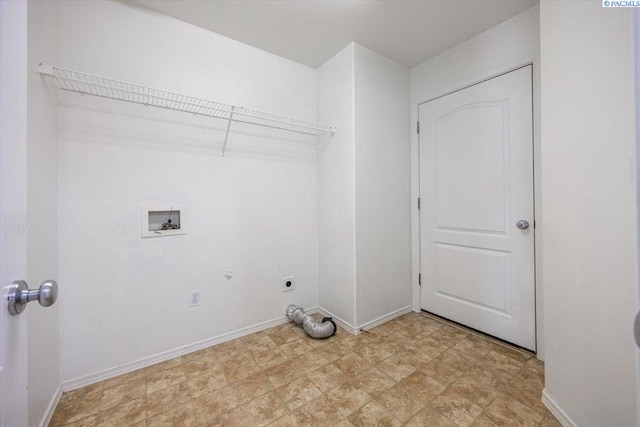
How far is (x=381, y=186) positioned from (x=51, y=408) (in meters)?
2.56

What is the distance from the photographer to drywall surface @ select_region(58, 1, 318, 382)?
1525 mm

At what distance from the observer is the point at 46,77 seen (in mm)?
1320

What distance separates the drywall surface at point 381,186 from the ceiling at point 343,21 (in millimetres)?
227

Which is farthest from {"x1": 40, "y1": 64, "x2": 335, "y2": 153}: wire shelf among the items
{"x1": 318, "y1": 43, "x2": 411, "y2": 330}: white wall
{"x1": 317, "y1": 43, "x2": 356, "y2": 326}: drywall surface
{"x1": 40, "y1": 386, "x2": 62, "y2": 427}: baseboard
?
{"x1": 40, "y1": 386, "x2": 62, "y2": 427}: baseboard

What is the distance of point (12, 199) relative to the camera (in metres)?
0.56

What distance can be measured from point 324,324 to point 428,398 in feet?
2.92

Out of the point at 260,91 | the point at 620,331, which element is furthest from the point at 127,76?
the point at 620,331

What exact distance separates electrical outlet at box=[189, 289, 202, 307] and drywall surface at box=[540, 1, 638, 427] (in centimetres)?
220

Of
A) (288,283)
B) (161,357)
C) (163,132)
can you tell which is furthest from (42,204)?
(288,283)

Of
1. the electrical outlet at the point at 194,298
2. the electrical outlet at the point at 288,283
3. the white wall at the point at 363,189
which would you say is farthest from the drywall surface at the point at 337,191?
the electrical outlet at the point at 194,298

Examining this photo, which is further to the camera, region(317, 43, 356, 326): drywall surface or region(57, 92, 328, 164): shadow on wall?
region(317, 43, 356, 326): drywall surface

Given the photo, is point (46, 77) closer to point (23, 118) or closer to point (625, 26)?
point (23, 118)

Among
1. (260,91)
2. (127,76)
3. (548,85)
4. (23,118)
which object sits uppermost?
(260,91)

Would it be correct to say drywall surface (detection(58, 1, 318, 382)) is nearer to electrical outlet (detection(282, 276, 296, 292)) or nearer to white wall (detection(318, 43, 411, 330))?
electrical outlet (detection(282, 276, 296, 292))
